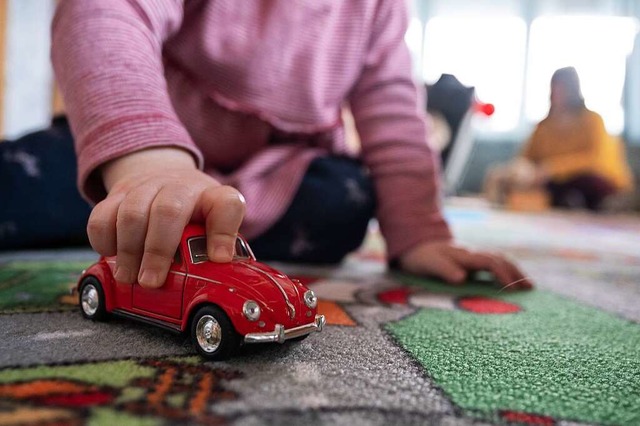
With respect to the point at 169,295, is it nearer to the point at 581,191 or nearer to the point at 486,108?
the point at 486,108

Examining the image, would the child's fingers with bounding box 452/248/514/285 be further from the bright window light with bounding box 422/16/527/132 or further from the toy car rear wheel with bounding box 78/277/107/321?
the bright window light with bounding box 422/16/527/132

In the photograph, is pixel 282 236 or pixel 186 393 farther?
pixel 282 236

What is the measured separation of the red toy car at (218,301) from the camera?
0.36 metres

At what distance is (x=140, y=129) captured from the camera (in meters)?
0.47

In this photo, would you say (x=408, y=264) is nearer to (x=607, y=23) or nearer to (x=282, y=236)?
(x=282, y=236)

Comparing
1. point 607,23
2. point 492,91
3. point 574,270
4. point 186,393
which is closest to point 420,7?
point 492,91

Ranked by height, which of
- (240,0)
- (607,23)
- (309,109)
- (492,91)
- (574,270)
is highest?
(607,23)

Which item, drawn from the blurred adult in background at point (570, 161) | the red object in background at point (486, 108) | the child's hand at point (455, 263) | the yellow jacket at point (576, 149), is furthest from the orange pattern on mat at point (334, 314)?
the yellow jacket at point (576, 149)

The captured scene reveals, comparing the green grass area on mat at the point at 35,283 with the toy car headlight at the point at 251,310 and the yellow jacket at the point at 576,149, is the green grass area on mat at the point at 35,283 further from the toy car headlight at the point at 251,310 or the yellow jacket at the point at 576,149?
the yellow jacket at the point at 576,149

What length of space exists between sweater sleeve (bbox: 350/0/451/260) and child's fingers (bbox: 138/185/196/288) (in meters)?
0.46

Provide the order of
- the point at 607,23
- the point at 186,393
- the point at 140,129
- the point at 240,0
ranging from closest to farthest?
the point at 186,393, the point at 140,129, the point at 240,0, the point at 607,23

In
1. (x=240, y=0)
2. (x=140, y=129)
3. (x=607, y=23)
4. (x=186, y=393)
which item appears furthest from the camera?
(x=607, y=23)

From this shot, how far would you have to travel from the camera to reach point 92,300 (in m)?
0.44

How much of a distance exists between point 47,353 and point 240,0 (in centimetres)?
55
